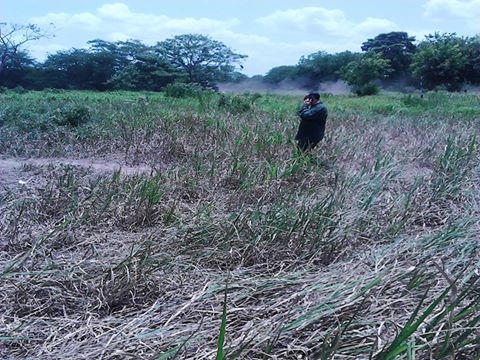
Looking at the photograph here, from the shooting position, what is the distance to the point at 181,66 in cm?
2958

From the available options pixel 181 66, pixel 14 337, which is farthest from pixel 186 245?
pixel 181 66

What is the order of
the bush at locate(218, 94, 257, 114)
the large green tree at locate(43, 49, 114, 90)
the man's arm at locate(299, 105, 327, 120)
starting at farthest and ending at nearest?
the large green tree at locate(43, 49, 114, 90) < the bush at locate(218, 94, 257, 114) < the man's arm at locate(299, 105, 327, 120)

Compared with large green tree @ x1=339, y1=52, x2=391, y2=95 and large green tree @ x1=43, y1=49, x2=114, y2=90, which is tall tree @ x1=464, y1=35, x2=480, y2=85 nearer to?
large green tree @ x1=339, y1=52, x2=391, y2=95

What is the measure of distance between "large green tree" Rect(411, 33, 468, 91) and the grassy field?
20553mm

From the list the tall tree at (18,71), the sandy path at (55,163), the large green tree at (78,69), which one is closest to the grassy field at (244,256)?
the sandy path at (55,163)

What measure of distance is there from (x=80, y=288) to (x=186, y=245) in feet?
2.74

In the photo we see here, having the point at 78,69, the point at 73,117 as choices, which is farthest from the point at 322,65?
the point at 73,117

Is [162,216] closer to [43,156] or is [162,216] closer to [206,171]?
[206,171]

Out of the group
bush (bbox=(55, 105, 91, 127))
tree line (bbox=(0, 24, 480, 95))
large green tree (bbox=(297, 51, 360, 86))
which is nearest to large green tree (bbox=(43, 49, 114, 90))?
tree line (bbox=(0, 24, 480, 95))

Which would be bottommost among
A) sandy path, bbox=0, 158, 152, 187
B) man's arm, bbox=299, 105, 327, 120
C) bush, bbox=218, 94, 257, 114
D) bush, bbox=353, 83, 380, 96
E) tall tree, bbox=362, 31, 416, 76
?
sandy path, bbox=0, 158, 152, 187

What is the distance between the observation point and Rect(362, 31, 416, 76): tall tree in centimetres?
3208

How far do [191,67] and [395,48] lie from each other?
13855 millimetres

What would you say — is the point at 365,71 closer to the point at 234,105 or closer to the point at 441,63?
the point at 441,63

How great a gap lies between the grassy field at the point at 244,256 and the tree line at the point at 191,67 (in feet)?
67.3
